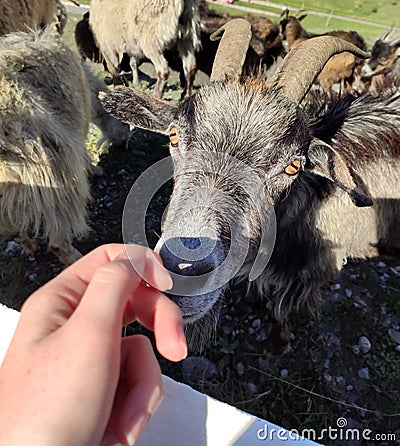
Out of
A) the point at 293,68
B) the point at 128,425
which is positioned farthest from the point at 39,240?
the point at 128,425

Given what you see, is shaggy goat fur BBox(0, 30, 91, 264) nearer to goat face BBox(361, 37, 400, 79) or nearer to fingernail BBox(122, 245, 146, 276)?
fingernail BBox(122, 245, 146, 276)

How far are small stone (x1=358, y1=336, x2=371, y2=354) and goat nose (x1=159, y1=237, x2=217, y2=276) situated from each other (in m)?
2.52

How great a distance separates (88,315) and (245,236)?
67.3 inches

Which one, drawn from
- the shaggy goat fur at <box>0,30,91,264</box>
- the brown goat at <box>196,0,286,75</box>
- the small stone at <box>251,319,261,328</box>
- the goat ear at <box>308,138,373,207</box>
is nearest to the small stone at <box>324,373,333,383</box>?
the small stone at <box>251,319,261,328</box>

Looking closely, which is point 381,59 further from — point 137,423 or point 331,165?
point 137,423

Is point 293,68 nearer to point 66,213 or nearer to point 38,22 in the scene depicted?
point 66,213

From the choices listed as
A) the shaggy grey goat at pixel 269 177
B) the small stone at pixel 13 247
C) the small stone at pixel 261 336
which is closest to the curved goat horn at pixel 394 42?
the shaggy grey goat at pixel 269 177

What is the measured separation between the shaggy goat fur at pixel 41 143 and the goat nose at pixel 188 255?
1904 millimetres

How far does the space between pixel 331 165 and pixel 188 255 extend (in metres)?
1.30

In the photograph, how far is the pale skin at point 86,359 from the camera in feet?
3.15

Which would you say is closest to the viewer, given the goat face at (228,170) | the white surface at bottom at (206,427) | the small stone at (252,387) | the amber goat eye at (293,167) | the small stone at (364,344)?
the white surface at bottom at (206,427)

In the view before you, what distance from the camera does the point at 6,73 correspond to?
3455 millimetres

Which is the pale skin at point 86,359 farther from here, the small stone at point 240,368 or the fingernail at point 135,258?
the small stone at point 240,368

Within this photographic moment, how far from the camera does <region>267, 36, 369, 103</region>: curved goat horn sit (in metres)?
2.83
